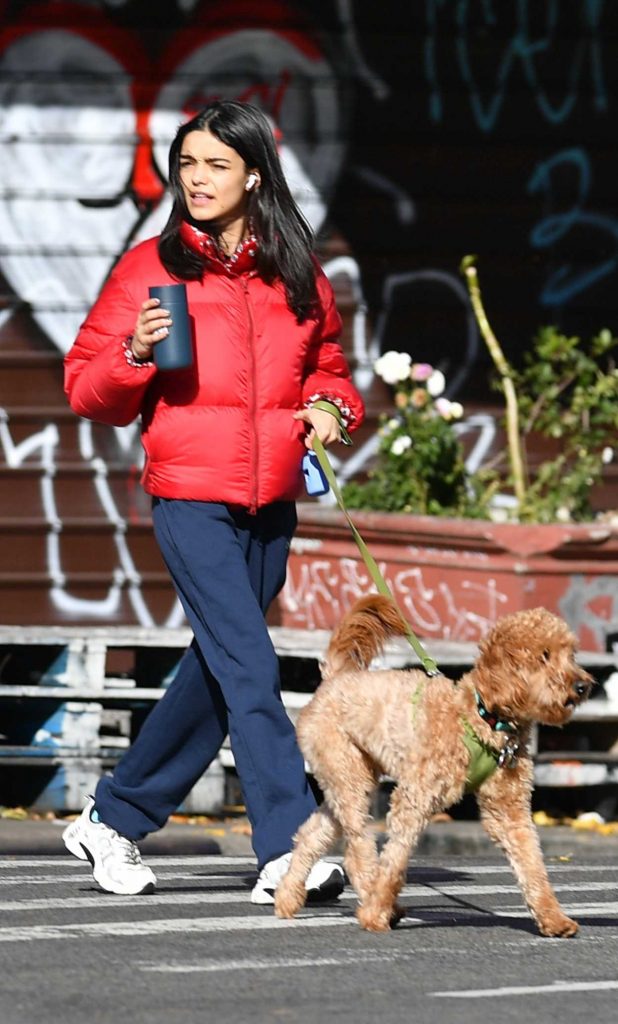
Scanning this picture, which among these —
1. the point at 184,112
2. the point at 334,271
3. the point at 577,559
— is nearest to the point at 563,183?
the point at 334,271

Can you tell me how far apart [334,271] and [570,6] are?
1.99 meters

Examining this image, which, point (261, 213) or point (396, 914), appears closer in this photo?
point (396, 914)

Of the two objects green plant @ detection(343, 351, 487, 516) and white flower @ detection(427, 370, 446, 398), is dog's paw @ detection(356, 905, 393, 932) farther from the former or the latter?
white flower @ detection(427, 370, 446, 398)

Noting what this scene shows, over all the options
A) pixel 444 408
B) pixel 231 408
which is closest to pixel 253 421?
pixel 231 408

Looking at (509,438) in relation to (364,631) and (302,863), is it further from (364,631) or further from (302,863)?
(302,863)

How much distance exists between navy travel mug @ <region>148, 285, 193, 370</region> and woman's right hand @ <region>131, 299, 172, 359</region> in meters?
0.01

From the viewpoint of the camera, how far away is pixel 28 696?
8.61m

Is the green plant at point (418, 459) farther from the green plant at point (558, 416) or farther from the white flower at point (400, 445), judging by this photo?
the green plant at point (558, 416)

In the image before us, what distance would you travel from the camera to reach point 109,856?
6238mm

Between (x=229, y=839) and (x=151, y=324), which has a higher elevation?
(x=151, y=324)

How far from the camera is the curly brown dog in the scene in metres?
5.40

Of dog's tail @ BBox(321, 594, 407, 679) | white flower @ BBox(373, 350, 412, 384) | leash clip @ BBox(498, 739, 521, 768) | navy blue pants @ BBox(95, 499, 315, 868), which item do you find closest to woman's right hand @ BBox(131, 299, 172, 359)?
navy blue pants @ BBox(95, 499, 315, 868)

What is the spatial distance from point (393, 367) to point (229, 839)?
10.9 ft

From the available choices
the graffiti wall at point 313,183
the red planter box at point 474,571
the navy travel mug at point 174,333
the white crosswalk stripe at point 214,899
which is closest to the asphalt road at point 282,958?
the white crosswalk stripe at point 214,899
